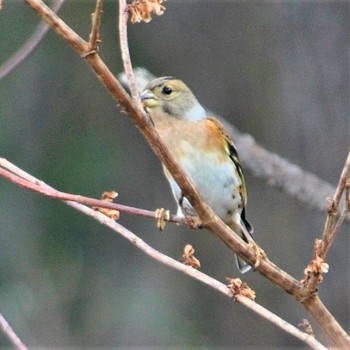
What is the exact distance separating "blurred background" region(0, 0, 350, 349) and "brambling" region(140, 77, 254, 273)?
6.83 ft

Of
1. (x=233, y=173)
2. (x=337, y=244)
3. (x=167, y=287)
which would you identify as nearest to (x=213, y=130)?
(x=233, y=173)

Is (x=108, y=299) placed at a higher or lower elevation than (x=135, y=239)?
higher

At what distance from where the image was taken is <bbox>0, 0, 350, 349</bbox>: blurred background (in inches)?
233

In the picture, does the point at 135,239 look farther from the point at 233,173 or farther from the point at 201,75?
the point at 201,75

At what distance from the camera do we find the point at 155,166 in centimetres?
746

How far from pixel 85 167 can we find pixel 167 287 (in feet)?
3.52

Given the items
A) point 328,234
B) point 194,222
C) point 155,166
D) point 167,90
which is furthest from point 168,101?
point 155,166

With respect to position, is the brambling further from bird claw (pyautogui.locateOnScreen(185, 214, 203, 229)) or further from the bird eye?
bird claw (pyautogui.locateOnScreen(185, 214, 203, 229))

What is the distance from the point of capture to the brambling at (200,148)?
3.51m

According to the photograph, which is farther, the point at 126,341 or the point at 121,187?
the point at 121,187

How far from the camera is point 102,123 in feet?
24.5

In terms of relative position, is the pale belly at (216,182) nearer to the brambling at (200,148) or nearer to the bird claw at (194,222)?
the brambling at (200,148)

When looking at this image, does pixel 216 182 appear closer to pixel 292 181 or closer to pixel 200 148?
pixel 200 148

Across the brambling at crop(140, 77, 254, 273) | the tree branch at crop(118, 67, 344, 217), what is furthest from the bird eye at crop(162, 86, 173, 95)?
the tree branch at crop(118, 67, 344, 217)
